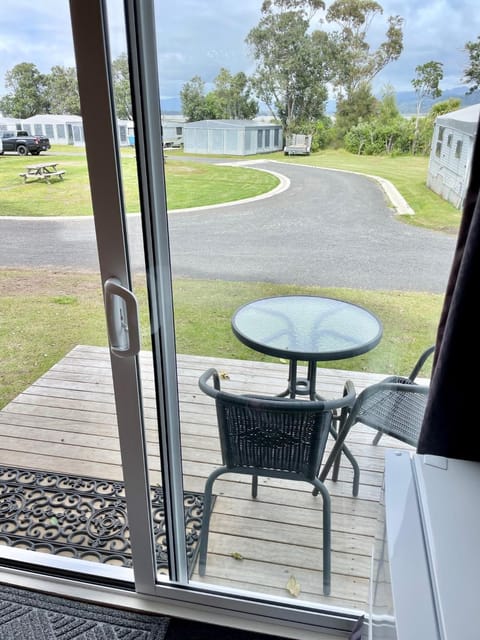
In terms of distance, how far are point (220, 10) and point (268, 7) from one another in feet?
0.35

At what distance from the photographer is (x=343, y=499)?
57.6 inches

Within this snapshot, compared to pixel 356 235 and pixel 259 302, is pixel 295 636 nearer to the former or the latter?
pixel 259 302

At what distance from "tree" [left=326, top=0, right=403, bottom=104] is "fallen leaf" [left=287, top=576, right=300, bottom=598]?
1.43 m

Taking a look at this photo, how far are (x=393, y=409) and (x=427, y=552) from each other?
554 mm

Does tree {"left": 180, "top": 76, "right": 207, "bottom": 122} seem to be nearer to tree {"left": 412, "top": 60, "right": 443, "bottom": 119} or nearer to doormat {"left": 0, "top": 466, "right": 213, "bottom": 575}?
tree {"left": 412, "top": 60, "right": 443, "bottom": 119}

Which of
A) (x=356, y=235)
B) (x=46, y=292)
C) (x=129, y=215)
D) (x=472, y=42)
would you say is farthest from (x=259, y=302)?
(x=472, y=42)

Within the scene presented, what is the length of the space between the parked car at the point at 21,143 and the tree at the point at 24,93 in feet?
0.15

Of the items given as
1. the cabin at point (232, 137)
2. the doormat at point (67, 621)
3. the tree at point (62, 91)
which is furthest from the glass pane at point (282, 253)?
the doormat at point (67, 621)

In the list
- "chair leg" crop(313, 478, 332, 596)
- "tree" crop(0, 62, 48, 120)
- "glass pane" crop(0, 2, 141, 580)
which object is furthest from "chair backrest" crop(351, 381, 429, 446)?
"tree" crop(0, 62, 48, 120)

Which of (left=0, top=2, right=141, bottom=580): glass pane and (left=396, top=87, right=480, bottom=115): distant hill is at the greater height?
(left=396, top=87, right=480, bottom=115): distant hill

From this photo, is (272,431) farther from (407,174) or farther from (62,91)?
(62,91)

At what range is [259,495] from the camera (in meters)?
1.53

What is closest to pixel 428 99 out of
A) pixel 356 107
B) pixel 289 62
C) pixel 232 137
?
pixel 356 107

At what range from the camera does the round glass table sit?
4.19 ft
